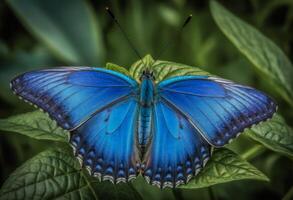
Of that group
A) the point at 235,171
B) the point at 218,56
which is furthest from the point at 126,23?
the point at 235,171

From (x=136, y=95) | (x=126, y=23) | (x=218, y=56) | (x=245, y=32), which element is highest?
(x=126, y=23)

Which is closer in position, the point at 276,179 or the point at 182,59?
the point at 276,179

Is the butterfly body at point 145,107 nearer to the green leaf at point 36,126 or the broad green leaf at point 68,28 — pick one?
the green leaf at point 36,126

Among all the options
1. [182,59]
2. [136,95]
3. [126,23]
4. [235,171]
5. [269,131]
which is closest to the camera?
[235,171]

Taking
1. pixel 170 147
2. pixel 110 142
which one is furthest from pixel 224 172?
pixel 110 142

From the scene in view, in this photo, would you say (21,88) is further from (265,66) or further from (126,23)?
(126,23)

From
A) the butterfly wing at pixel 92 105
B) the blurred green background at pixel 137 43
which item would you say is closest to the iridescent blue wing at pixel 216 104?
the butterfly wing at pixel 92 105

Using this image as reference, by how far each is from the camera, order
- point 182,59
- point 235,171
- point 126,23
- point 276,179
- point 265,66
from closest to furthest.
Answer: point 235,171 → point 265,66 → point 276,179 → point 182,59 → point 126,23
